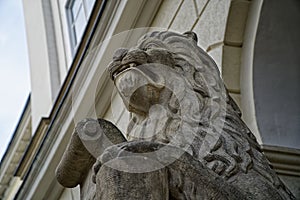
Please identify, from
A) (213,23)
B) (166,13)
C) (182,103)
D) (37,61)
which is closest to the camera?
(182,103)

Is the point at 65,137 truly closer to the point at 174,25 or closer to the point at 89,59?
the point at 89,59

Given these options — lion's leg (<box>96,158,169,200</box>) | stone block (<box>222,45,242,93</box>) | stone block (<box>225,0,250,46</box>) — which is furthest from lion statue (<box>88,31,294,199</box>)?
stone block (<box>225,0,250,46</box>)

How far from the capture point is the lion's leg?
255 cm

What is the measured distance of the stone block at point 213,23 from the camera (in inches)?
203

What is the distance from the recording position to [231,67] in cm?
500

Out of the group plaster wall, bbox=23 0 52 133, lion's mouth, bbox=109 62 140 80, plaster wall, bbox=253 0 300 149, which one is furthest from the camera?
plaster wall, bbox=23 0 52 133

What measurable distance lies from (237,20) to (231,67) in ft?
0.93

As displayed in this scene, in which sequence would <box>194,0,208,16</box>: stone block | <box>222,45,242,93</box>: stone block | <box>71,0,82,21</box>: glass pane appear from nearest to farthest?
<box>222,45,242,93</box>: stone block
<box>194,0,208,16</box>: stone block
<box>71,0,82,21</box>: glass pane

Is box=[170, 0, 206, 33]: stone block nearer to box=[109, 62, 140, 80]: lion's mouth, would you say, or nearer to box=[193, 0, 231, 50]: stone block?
box=[193, 0, 231, 50]: stone block

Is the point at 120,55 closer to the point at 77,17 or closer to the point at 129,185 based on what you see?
the point at 129,185

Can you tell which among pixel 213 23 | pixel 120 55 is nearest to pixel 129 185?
pixel 120 55

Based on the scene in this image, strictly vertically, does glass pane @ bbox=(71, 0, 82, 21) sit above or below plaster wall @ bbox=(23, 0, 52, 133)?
above

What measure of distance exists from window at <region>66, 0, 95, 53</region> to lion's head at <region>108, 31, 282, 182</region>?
6.75 metres

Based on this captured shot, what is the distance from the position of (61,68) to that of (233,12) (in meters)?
6.40
